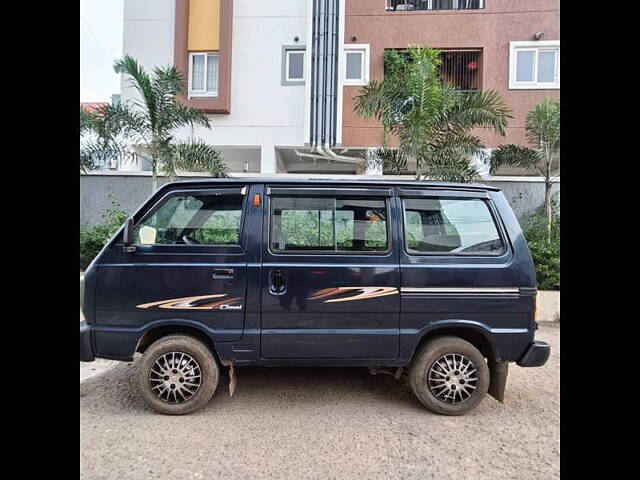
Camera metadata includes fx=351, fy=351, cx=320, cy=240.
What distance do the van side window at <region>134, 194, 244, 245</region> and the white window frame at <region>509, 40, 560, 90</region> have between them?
11.0m

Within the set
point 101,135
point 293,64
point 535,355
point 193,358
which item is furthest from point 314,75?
point 535,355

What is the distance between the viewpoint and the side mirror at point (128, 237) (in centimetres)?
306

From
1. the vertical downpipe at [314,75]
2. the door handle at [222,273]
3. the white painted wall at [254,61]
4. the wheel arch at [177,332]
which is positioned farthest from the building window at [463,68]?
the wheel arch at [177,332]

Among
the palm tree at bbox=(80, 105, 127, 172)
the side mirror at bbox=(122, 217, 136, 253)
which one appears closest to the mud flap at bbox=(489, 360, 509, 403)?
the side mirror at bbox=(122, 217, 136, 253)

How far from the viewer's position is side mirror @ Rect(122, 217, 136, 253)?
3061 millimetres

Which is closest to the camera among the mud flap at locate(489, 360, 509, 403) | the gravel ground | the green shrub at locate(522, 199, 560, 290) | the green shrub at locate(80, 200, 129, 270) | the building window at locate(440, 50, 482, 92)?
the gravel ground

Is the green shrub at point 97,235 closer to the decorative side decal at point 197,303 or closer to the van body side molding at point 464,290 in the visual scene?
the decorative side decal at point 197,303

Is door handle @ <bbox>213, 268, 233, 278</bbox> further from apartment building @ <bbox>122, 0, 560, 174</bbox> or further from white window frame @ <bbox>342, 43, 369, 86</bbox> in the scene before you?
white window frame @ <bbox>342, 43, 369, 86</bbox>

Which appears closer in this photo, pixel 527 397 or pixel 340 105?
pixel 527 397

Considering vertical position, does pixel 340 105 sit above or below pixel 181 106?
above

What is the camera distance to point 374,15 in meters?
11.1

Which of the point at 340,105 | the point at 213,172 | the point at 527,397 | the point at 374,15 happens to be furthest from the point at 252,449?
the point at 374,15
